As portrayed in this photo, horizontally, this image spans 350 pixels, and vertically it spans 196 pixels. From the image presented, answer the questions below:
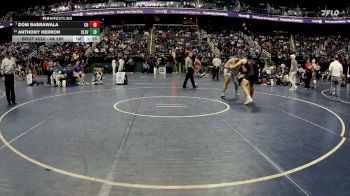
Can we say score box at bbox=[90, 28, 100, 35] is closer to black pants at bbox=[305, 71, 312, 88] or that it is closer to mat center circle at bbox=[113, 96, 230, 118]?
mat center circle at bbox=[113, 96, 230, 118]

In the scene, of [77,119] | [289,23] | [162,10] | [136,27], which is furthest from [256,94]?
[289,23]

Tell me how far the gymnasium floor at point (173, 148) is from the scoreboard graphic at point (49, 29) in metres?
8.68

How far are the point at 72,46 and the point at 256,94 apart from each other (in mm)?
22301

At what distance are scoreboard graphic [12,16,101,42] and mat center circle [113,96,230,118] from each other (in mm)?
8761

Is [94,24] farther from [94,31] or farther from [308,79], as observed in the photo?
[308,79]

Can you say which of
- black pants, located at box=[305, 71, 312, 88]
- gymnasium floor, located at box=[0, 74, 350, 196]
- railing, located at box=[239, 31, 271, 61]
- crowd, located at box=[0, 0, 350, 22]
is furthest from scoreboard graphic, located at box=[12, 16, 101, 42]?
railing, located at box=[239, 31, 271, 61]

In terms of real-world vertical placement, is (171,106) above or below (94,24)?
below

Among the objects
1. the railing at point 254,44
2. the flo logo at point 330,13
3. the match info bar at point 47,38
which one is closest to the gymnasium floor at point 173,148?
the match info bar at point 47,38

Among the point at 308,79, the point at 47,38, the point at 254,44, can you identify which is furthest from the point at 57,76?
the point at 254,44

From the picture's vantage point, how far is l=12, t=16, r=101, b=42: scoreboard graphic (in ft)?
70.9

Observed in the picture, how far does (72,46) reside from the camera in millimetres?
34750

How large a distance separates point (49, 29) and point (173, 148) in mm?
16099

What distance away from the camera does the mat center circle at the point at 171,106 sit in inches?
461

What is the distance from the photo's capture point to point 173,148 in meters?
7.96
